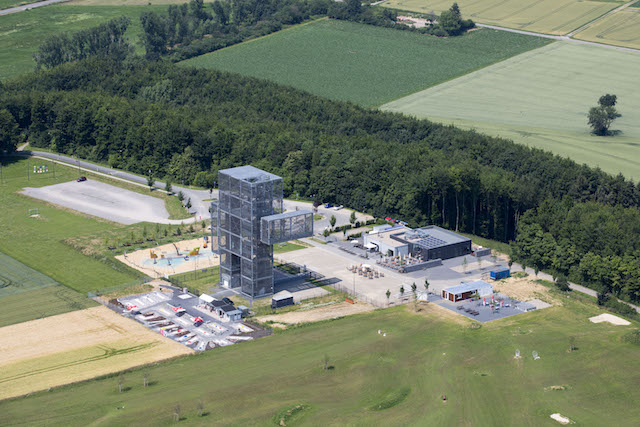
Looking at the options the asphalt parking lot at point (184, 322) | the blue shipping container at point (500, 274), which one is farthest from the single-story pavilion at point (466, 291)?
the asphalt parking lot at point (184, 322)

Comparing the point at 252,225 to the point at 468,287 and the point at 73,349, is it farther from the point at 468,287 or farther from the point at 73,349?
the point at 468,287

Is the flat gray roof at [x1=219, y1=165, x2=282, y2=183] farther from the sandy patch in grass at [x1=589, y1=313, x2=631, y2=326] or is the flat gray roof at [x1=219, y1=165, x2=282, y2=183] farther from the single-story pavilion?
the sandy patch in grass at [x1=589, y1=313, x2=631, y2=326]

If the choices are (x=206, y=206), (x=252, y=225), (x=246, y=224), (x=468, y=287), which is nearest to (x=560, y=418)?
(x=468, y=287)

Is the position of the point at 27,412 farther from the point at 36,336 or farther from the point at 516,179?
the point at 516,179

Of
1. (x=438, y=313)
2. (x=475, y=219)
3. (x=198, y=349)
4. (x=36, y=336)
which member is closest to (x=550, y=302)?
(x=438, y=313)

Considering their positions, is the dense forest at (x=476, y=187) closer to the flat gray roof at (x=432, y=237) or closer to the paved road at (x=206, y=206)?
the paved road at (x=206, y=206)

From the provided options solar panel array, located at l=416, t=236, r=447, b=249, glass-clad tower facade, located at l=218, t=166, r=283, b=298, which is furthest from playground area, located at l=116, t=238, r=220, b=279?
solar panel array, located at l=416, t=236, r=447, b=249
